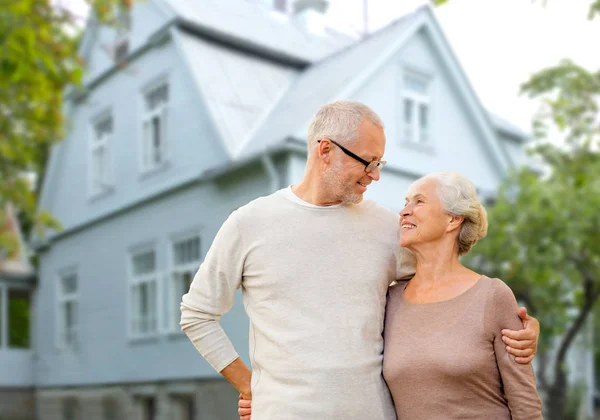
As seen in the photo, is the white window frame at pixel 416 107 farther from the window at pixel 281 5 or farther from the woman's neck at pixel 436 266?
the woman's neck at pixel 436 266

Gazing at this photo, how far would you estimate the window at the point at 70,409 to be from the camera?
18.5 m

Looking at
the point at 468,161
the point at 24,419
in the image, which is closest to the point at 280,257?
the point at 468,161


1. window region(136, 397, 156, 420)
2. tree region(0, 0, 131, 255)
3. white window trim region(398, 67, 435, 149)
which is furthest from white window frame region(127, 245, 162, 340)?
white window trim region(398, 67, 435, 149)

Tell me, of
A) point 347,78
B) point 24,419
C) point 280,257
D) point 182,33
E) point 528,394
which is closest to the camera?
point 528,394

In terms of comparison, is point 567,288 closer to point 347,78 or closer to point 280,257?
point 347,78

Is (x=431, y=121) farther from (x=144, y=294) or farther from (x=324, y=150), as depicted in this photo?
(x=324, y=150)

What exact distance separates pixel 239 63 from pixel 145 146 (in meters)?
2.72

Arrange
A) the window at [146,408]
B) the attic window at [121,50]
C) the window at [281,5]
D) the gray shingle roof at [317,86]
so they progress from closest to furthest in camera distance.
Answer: the gray shingle roof at [317,86] < the window at [146,408] < the attic window at [121,50] < the window at [281,5]

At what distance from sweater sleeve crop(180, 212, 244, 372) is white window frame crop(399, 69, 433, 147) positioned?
1148cm

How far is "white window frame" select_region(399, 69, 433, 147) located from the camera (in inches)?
569

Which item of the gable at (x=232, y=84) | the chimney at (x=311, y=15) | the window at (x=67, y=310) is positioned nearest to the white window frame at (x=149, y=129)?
the gable at (x=232, y=84)

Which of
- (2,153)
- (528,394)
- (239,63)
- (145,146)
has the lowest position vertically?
(528,394)

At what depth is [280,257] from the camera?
2.98 metres

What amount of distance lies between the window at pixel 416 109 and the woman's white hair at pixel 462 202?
1146 centimetres
